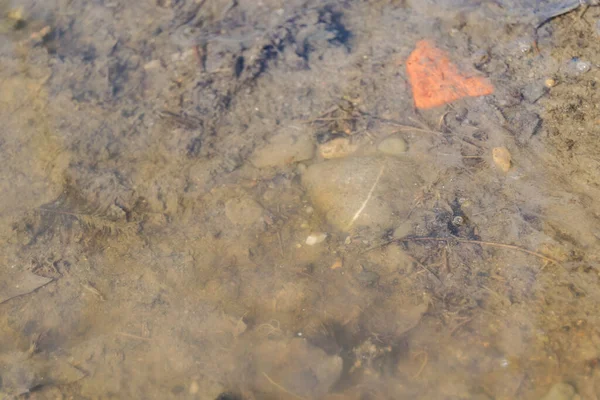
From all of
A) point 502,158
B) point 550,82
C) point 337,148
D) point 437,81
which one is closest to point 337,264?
point 337,148

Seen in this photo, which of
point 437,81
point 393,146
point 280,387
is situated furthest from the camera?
point 437,81

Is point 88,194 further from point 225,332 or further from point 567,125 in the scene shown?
point 567,125

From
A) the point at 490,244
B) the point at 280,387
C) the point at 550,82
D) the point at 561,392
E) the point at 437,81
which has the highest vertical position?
the point at 437,81

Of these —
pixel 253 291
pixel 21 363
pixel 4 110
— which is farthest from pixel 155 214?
pixel 4 110

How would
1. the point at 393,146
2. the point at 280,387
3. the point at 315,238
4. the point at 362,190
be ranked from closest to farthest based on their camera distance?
the point at 280,387, the point at 315,238, the point at 362,190, the point at 393,146

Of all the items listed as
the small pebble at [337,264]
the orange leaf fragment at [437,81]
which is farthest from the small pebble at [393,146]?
the small pebble at [337,264]

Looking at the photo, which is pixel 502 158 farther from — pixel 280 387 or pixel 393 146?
pixel 280 387

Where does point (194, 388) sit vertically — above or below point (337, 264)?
below

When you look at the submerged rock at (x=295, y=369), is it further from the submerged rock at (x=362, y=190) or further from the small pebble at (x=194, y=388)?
the submerged rock at (x=362, y=190)
